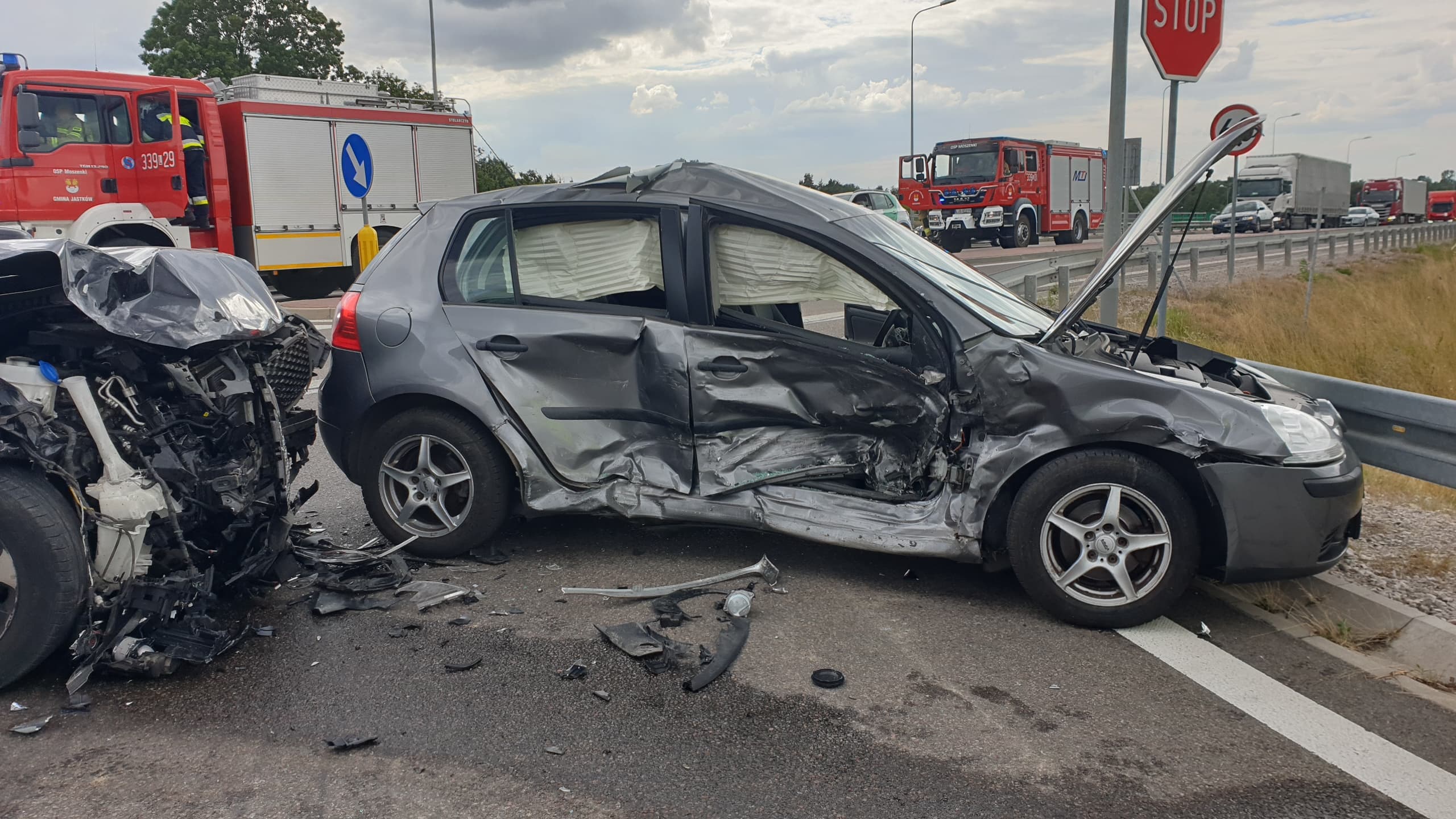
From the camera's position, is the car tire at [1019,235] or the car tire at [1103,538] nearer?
the car tire at [1103,538]

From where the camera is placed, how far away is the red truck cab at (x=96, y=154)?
13.0m

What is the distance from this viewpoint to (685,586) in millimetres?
4344

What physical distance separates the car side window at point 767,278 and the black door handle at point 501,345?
0.88 meters

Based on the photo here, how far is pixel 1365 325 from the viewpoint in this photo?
12.5 m

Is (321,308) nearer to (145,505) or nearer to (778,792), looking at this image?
(145,505)

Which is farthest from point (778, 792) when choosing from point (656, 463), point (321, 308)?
point (321, 308)

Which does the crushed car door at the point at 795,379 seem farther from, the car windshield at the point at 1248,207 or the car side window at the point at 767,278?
the car windshield at the point at 1248,207

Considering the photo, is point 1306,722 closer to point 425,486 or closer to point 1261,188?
point 425,486

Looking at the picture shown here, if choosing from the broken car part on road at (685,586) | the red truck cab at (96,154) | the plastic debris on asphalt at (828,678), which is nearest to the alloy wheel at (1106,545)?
the plastic debris on asphalt at (828,678)

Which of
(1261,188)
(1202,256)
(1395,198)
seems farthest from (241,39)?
(1395,198)

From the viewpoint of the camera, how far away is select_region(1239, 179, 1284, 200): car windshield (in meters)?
44.1

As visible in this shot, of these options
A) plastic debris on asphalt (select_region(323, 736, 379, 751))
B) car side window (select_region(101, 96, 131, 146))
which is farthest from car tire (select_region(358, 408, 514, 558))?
car side window (select_region(101, 96, 131, 146))

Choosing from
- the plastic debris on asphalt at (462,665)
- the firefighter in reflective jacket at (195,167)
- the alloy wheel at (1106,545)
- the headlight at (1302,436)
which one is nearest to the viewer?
the plastic debris on asphalt at (462,665)

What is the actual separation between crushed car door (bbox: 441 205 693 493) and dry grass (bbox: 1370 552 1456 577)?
305cm
